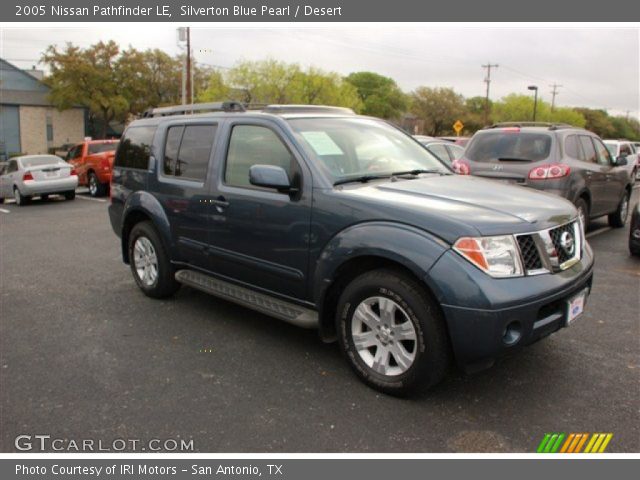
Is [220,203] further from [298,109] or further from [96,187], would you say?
[96,187]

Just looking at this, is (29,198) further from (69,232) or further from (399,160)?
(399,160)

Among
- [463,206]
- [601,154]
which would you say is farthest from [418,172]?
[601,154]

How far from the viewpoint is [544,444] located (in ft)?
10.3

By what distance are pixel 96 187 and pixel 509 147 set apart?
531 inches

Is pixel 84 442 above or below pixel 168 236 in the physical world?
below

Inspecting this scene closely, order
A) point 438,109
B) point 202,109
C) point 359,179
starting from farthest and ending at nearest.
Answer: point 438,109, point 202,109, point 359,179

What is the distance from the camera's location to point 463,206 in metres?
3.56

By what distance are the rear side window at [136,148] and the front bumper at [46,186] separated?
1126 centimetres

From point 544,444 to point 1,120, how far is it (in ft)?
170

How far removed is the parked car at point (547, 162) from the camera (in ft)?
25.6

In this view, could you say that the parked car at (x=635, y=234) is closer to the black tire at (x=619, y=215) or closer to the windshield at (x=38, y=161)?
the black tire at (x=619, y=215)

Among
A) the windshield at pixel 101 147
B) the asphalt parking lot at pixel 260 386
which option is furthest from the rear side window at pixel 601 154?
the windshield at pixel 101 147

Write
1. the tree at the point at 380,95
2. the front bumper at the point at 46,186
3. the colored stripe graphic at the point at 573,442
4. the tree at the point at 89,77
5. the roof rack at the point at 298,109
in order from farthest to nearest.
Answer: the tree at the point at 380,95 < the tree at the point at 89,77 < the front bumper at the point at 46,186 < the roof rack at the point at 298,109 < the colored stripe graphic at the point at 573,442

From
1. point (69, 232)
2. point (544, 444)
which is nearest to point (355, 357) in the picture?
point (544, 444)
